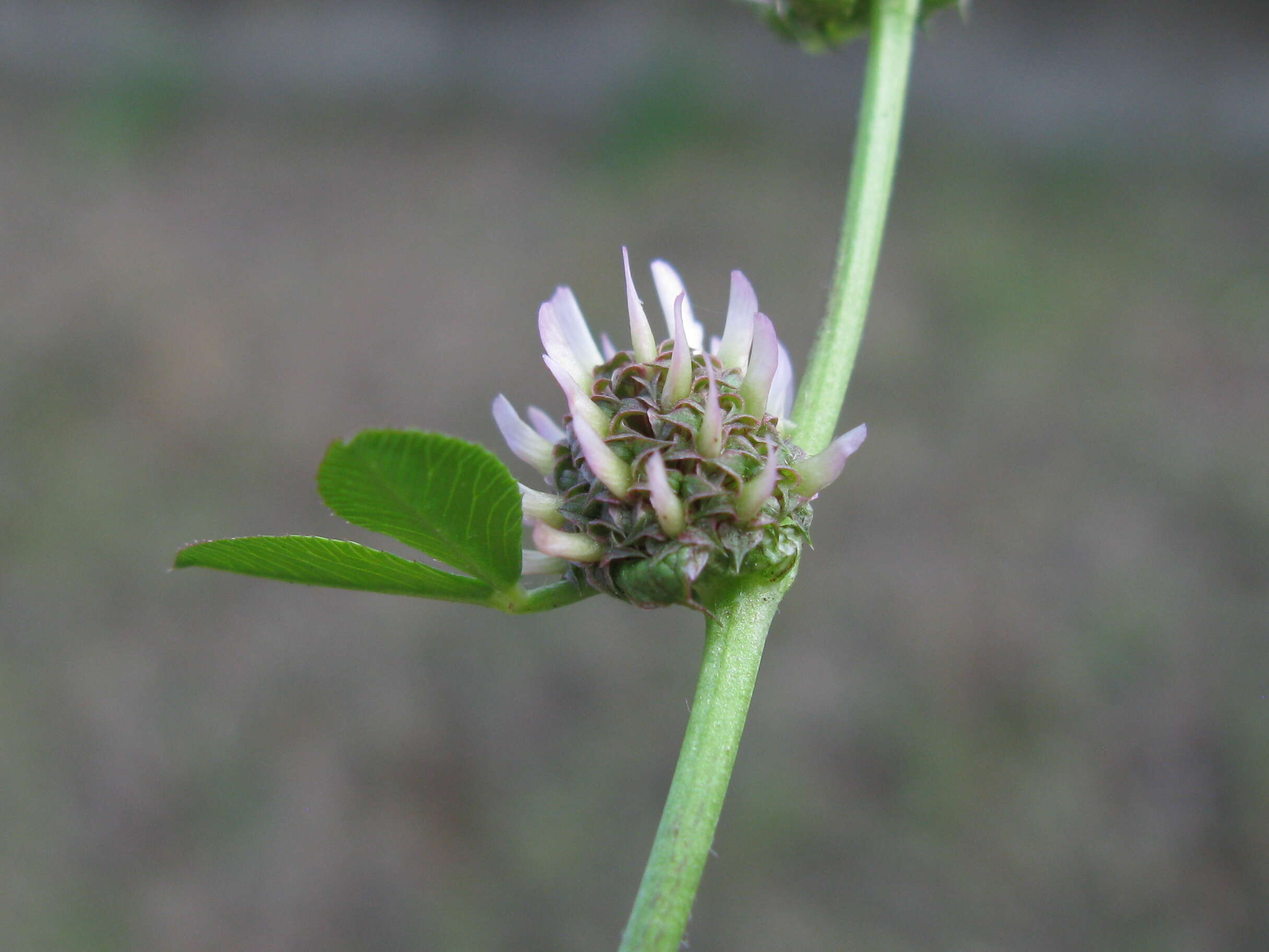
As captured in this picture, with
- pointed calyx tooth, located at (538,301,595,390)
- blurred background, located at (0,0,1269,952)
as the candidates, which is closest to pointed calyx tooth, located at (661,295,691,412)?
pointed calyx tooth, located at (538,301,595,390)

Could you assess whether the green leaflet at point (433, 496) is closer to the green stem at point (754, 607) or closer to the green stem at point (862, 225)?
the green stem at point (754, 607)

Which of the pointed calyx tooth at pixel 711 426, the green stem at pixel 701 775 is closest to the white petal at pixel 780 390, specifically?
the pointed calyx tooth at pixel 711 426

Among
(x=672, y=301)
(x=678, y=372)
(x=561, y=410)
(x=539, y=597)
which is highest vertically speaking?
(x=561, y=410)

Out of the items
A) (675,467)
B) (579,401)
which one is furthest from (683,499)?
(579,401)

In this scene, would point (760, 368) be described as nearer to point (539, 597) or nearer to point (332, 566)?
point (539, 597)

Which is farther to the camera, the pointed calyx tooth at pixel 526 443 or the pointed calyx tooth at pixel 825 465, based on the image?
the pointed calyx tooth at pixel 526 443
